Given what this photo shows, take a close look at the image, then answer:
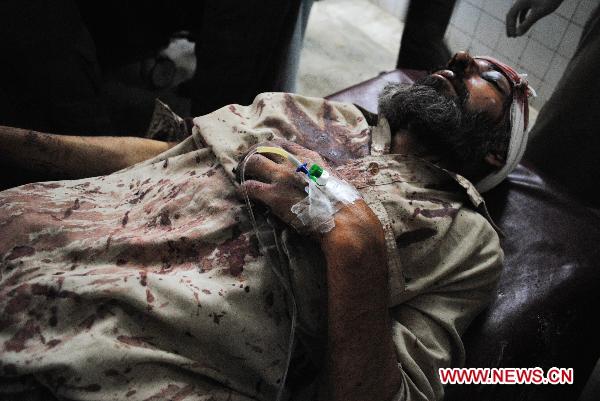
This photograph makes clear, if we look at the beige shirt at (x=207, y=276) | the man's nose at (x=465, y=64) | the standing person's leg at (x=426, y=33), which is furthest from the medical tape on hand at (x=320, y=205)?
the standing person's leg at (x=426, y=33)

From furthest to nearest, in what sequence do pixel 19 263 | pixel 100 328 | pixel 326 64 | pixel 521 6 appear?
1. pixel 326 64
2. pixel 521 6
3. pixel 19 263
4. pixel 100 328

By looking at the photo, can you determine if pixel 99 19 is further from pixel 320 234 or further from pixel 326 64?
pixel 320 234

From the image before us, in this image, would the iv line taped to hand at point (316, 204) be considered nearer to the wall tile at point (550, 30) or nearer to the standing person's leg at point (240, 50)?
the standing person's leg at point (240, 50)

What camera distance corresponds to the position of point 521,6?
2166mm

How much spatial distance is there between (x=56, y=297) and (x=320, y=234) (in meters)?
0.67

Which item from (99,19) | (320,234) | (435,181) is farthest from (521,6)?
(99,19)

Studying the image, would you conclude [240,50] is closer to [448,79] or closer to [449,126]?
[448,79]

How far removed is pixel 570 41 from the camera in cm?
274

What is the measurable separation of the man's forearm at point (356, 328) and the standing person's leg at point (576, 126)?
131cm

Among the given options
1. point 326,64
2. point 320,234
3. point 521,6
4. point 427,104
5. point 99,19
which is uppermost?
point 521,6

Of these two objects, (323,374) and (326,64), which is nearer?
(323,374)

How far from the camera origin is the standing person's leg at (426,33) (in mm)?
2721

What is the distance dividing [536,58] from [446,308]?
2518 mm

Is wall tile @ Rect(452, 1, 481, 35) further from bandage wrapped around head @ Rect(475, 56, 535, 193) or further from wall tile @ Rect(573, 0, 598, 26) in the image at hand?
bandage wrapped around head @ Rect(475, 56, 535, 193)
